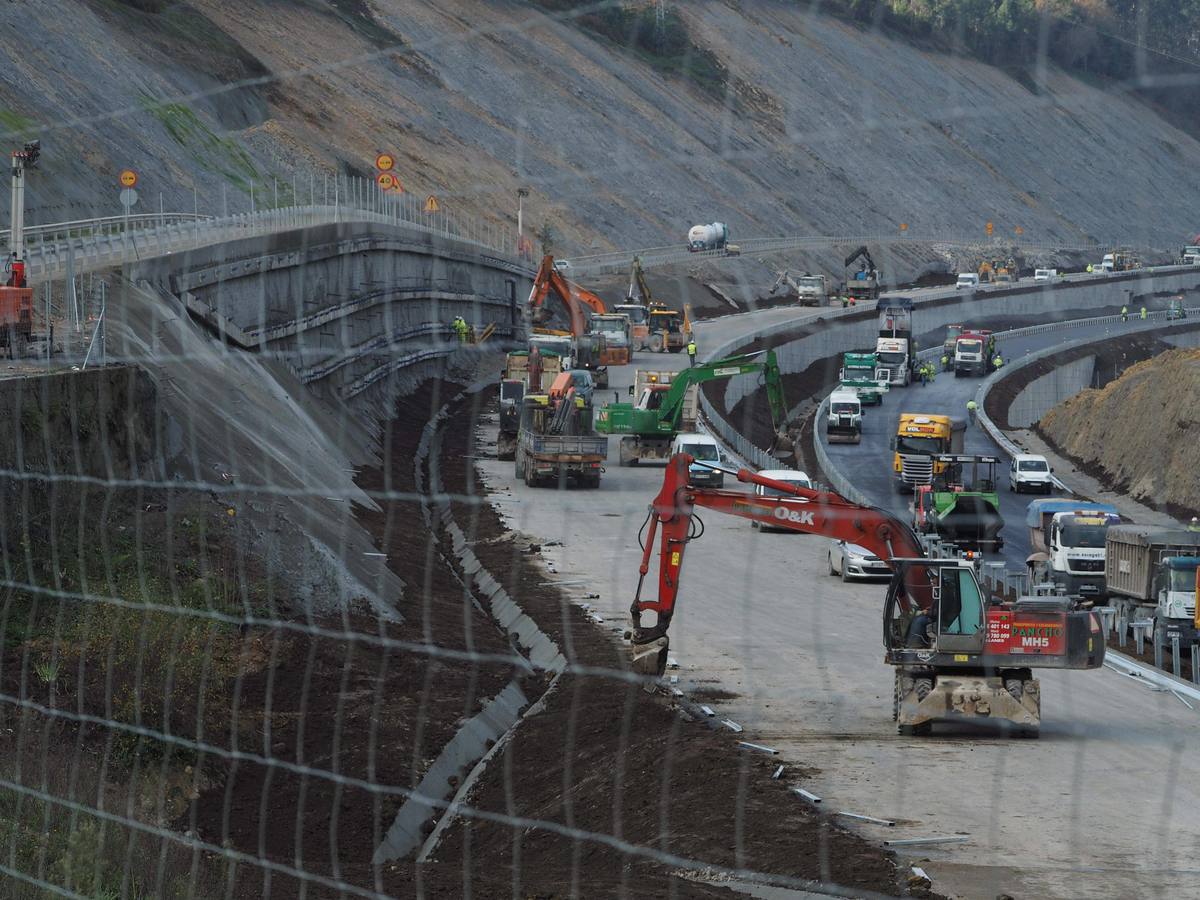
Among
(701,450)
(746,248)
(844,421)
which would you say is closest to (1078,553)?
(701,450)

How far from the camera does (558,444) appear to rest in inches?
1639

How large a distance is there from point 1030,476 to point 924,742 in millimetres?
34759

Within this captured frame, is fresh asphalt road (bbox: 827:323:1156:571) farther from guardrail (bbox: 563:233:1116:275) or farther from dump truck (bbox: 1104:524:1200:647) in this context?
guardrail (bbox: 563:233:1116:275)

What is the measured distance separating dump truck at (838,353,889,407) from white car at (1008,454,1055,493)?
2024 cm

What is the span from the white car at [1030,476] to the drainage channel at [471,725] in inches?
968

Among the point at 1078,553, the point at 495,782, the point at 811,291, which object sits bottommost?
the point at 495,782

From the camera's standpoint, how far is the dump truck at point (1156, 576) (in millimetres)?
27938

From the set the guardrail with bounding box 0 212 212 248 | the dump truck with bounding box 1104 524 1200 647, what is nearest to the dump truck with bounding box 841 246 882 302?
the guardrail with bounding box 0 212 212 248

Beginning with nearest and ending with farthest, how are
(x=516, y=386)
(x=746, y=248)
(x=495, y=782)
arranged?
1. (x=495, y=782)
2. (x=516, y=386)
3. (x=746, y=248)

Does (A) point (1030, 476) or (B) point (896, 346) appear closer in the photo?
(A) point (1030, 476)

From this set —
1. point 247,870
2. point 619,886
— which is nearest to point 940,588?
point 619,886

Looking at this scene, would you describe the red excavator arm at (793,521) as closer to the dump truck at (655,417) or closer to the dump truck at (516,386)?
the dump truck at (516,386)

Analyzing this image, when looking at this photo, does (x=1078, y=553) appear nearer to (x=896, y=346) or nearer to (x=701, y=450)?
(x=701, y=450)

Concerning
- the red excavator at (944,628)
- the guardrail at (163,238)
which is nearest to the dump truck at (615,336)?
the guardrail at (163,238)
